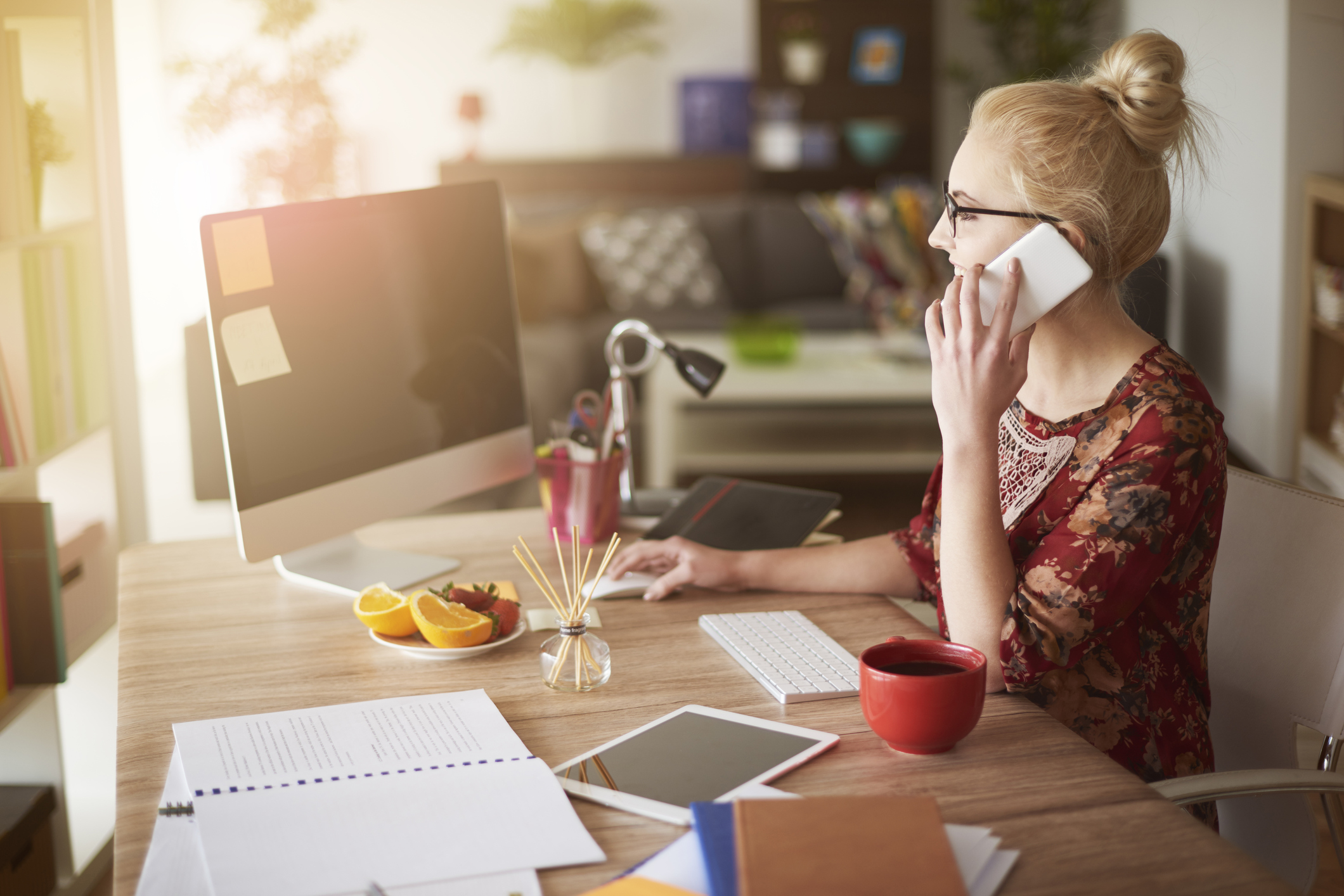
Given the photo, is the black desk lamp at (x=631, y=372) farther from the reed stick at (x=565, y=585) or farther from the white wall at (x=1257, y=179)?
the white wall at (x=1257, y=179)

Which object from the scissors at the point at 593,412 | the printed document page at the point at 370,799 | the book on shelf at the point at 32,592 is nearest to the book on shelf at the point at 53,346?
the book on shelf at the point at 32,592

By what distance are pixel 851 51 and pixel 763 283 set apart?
5.93ft

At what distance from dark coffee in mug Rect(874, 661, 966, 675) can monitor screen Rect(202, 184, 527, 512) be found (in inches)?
28.1

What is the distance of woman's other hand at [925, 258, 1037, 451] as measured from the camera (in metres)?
1.08

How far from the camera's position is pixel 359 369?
1.37 meters

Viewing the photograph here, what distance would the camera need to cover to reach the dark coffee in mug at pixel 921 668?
936mm

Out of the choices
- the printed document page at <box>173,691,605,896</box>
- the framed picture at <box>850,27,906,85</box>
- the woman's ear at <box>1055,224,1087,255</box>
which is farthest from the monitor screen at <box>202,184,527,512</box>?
the framed picture at <box>850,27,906,85</box>

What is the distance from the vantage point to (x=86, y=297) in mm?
2084

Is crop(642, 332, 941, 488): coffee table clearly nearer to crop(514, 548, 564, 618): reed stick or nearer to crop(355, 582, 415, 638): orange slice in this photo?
crop(514, 548, 564, 618): reed stick

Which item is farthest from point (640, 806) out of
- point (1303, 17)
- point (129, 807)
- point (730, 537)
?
point (1303, 17)

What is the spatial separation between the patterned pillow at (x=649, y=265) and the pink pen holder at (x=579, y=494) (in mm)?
3633

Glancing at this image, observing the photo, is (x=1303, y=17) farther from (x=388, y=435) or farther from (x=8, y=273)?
(x=8, y=273)

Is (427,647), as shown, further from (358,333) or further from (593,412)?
(593,412)

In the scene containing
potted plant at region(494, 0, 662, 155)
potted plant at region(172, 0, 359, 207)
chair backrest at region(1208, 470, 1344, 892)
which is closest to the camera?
chair backrest at region(1208, 470, 1344, 892)
